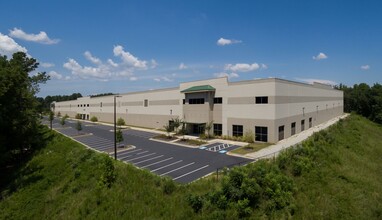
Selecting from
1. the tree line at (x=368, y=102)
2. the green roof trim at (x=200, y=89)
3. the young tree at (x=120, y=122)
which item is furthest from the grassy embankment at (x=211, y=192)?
the tree line at (x=368, y=102)

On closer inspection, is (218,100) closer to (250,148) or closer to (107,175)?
(250,148)

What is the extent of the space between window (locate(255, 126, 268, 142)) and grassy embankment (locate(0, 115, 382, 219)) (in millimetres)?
8152

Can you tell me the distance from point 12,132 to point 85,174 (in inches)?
584

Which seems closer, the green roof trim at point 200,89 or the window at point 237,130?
the window at point 237,130

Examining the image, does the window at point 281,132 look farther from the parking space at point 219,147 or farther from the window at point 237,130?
the parking space at point 219,147

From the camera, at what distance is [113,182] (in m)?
17.8

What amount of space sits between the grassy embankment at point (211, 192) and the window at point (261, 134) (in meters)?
8.15

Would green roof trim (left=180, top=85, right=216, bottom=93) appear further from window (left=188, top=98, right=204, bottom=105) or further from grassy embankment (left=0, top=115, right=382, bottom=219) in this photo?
grassy embankment (left=0, top=115, right=382, bottom=219)

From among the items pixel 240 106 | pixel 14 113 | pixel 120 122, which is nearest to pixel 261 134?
pixel 240 106

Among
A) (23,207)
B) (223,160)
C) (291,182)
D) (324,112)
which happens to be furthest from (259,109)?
(324,112)

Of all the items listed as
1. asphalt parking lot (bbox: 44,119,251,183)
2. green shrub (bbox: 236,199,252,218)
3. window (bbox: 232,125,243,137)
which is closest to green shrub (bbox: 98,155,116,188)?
asphalt parking lot (bbox: 44,119,251,183)

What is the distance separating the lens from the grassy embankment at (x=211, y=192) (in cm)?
1362

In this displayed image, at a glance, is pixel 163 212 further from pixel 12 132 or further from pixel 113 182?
pixel 12 132

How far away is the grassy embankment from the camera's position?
13625mm
